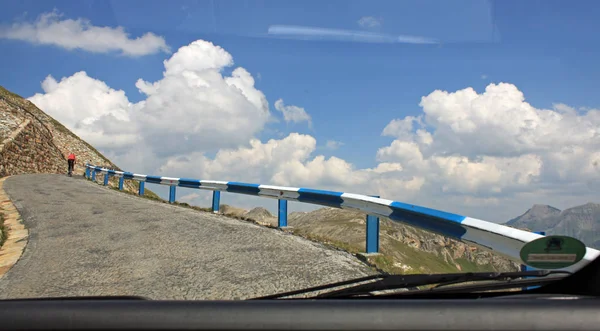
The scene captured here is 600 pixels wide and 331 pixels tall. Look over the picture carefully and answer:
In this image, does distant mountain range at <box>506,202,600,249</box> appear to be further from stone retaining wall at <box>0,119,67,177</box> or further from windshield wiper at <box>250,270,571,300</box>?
stone retaining wall at <box>0,119,67,177</box>

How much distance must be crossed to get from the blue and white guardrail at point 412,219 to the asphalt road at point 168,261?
2.34 ft

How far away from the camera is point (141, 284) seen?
4816 millimetres

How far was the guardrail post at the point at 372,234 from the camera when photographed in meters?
6.35

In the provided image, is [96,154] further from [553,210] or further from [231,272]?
[553,210]

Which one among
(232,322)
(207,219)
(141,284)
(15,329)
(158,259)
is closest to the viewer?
(232,322)

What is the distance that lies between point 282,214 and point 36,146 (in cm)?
3654

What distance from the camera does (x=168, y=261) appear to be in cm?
577

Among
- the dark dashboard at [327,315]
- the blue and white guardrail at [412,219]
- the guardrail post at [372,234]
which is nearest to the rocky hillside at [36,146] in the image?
the blue and white guardrail at [412,219]

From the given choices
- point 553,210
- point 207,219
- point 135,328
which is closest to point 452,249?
point 553,210

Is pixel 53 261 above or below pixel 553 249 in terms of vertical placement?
below

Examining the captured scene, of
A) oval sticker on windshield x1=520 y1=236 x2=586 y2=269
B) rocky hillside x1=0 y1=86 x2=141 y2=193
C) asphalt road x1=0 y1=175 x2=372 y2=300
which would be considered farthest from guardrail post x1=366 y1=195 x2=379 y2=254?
rocky hillside x1=0 y1=86 x2=141 y2=193

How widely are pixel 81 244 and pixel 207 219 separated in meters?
2.78

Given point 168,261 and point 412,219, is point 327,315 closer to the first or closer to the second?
point 412,219

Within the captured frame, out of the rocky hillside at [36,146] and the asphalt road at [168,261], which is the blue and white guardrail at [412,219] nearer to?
the asphalt road at [168,261]
